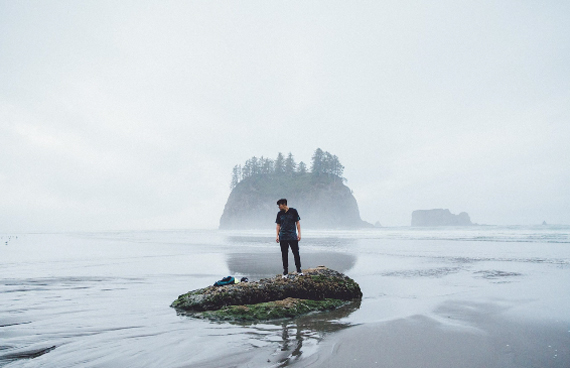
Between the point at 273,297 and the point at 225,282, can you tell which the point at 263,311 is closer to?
the point at 273,297

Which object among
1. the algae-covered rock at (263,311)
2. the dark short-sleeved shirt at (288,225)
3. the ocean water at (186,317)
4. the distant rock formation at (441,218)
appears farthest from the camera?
the distant rock formation at (441,218)

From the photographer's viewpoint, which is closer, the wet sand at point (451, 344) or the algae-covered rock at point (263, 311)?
the wet sand at point (451, 344)

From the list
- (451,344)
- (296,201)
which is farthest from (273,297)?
(296,201)

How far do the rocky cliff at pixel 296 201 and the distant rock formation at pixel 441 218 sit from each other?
1754 inches

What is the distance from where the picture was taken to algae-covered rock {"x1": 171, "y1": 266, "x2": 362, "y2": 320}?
21.2ft

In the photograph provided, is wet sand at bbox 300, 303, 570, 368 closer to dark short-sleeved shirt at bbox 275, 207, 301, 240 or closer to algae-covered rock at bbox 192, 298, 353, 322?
algae-covered rock at bbox 192, 298, 353, 322

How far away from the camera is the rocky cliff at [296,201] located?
115562 millimetres

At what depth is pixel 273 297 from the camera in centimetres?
720

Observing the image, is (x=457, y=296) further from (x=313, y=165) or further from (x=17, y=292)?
(x=313, y=165)

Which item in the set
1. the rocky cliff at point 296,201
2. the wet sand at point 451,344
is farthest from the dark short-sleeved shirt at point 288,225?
the rocky cliff at point 296,201

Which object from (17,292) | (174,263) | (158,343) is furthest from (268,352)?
(174,263)

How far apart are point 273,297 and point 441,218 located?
15670cm

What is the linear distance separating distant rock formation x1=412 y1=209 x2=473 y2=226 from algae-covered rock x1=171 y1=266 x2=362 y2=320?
15363cm

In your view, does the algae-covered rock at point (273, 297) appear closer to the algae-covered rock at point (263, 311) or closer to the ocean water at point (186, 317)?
the algae-covered rock at point (263, 311)
